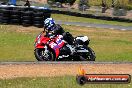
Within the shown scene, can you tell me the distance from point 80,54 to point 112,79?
31.9 feet

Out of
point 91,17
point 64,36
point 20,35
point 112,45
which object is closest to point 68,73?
point 64,36

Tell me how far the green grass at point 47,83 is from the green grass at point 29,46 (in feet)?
21.8

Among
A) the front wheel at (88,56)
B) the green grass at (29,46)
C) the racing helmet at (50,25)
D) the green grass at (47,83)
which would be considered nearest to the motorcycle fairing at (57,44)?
the racing helmet at (50,25)

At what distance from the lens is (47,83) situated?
35.1 ft

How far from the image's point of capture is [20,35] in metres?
27.5

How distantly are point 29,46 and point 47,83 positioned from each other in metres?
12.0

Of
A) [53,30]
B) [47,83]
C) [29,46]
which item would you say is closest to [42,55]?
[53,30]

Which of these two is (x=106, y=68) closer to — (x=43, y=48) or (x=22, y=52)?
(x=43, y=48)

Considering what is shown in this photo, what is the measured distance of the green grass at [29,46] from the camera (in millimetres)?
19078

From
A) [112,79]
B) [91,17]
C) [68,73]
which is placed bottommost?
[91,17]

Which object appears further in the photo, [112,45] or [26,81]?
[112,45]

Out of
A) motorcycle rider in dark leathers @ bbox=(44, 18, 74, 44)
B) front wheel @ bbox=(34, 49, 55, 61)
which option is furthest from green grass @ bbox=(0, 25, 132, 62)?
motorcycle rider in dark leathers @ bbox=(44, 18, 74, 44)

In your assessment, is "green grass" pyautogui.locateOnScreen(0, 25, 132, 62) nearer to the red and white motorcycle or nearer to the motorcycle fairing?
the red and white motorcycle

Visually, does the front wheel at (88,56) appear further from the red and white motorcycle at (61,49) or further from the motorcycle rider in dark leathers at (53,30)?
the motorcycle rider in dark leathers at (53,30)
